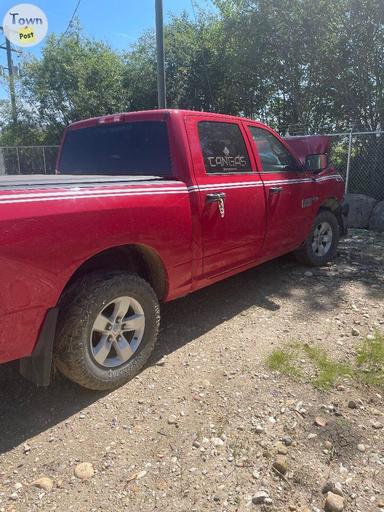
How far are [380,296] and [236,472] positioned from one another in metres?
3.11

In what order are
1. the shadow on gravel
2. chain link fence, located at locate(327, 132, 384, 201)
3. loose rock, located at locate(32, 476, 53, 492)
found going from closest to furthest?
1. loose rock, located at locate(32, 476, 53, 492)
2. the shadow on gravel
3. chain link fence, located at locate(327, 132, 384, 201)

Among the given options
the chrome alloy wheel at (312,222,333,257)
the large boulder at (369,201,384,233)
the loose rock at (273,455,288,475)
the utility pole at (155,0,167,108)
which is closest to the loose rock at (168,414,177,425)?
the loose rock at (273,455,288,475)

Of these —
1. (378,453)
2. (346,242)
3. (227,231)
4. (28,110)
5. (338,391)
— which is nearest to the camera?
(378,453)

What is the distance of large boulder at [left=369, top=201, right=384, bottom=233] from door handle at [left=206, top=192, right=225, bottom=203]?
6.54m

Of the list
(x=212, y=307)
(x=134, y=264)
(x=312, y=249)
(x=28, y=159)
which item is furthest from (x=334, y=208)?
(x=28, y=159)

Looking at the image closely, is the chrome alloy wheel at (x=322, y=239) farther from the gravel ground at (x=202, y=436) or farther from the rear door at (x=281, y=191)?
the gravel ground at (x=202, y=436)

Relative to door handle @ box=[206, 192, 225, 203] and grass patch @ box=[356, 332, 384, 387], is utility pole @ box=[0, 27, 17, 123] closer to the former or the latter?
door handle @ box=[206, 192, 225, 203]

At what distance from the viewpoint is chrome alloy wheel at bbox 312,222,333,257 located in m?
5.52

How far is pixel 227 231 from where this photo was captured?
3650mm

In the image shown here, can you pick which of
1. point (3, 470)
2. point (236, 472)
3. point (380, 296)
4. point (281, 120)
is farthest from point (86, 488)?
point (281, 120)

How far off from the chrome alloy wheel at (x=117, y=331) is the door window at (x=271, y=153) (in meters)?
2.13

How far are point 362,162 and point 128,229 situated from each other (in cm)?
924

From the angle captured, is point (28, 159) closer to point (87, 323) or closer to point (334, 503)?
point (87, 323)

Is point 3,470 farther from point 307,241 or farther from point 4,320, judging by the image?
point 307,241
